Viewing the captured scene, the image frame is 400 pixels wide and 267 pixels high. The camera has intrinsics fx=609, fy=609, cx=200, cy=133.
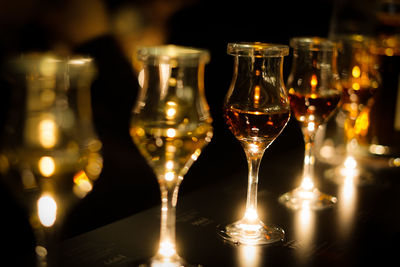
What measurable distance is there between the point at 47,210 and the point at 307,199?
31.9 inches

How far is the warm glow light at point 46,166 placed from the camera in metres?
0.72

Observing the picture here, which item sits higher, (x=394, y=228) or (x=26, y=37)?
(x=26, y=37)

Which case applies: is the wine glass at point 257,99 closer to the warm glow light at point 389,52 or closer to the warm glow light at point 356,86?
the warm glow light at point 356,86

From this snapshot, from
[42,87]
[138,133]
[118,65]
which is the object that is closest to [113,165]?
[118,65]

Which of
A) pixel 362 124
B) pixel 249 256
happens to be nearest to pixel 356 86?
pixel 362 124

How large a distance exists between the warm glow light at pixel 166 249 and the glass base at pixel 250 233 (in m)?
0.15

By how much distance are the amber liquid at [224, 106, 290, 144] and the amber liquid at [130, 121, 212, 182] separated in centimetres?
19

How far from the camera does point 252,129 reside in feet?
3.67

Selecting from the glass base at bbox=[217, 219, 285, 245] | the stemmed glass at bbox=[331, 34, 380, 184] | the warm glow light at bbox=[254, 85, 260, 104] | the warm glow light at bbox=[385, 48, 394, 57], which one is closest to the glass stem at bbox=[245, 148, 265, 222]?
the glass base at bbox=[217, 219, 285, 245]

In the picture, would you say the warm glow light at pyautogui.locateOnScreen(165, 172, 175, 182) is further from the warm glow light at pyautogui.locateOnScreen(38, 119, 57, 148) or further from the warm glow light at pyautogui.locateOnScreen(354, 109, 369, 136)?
the warm glow light at pyautogui.locateOnScreen(354, 109, 369, 136)

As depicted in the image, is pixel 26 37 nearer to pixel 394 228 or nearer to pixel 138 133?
pixel 138 133

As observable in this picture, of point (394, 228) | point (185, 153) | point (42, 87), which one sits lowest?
point (394, 228)

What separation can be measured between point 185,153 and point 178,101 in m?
0.08

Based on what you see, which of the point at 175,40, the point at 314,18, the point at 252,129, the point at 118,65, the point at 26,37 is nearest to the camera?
the point at 252,129
